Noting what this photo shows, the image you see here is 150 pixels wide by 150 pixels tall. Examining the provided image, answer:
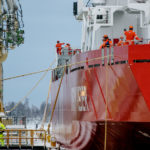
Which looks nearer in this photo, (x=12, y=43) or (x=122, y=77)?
(x=122, y=77)

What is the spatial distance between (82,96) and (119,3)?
6372 mm

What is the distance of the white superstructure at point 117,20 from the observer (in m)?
23.2

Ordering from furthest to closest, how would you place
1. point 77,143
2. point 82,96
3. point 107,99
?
point 77,143
point 82,96
point 107,99

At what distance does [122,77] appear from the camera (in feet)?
61.0

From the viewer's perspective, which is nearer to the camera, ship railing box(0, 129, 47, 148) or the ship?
the ship

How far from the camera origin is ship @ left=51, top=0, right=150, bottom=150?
18.1m

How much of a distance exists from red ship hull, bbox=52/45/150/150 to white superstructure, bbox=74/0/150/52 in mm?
2456

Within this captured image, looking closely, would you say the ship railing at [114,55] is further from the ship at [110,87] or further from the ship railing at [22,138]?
the ship railing at [22,138]

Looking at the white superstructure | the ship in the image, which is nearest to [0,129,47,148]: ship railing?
the ship

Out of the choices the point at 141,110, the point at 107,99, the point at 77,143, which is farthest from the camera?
the point at 77,143

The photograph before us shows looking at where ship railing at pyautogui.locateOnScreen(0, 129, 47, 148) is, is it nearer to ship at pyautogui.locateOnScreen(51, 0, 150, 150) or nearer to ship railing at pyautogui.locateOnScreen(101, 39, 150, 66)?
ship at pyautogui.locateOnScreen(51, 0, 150, 150)

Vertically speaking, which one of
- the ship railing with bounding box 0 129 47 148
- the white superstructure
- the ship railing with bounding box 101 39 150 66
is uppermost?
the white superstructure

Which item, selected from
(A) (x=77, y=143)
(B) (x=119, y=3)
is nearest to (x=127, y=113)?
(A) (x=77, y=143)

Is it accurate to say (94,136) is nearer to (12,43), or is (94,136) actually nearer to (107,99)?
(107,99)
